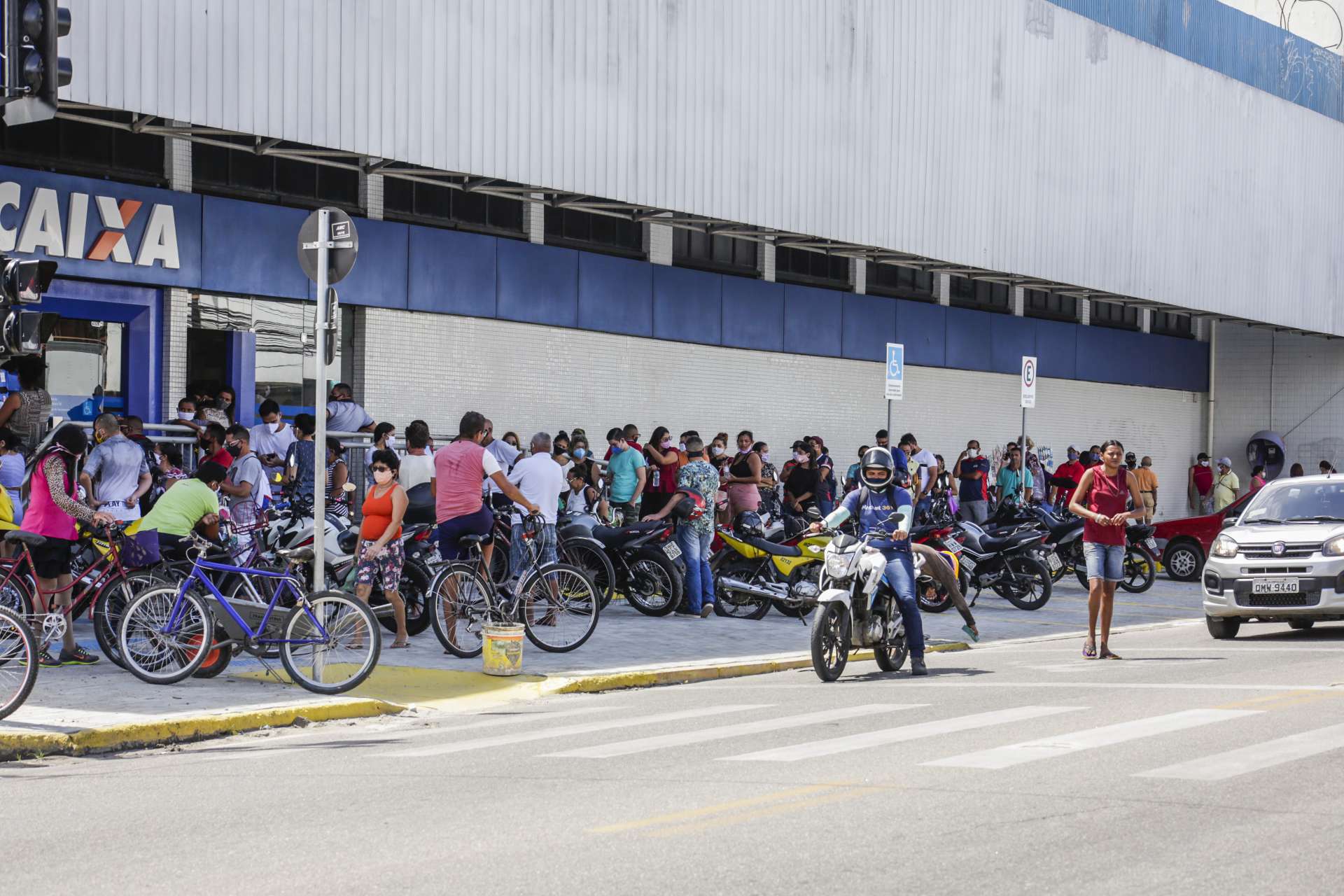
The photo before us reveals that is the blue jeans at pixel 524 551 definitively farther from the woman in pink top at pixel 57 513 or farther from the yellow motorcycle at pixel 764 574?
the woman in pink top at pixel 57 513

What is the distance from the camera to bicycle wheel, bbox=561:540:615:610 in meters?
17.7

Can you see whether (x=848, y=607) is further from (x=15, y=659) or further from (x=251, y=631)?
(x=15, y=659)

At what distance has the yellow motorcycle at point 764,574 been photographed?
712 inches

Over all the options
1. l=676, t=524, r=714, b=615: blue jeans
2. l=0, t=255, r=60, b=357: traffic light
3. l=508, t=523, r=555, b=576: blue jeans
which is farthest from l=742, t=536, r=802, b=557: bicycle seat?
l=0, t=255, r=60, b=357: traffic light

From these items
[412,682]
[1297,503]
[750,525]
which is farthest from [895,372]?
[412,682]

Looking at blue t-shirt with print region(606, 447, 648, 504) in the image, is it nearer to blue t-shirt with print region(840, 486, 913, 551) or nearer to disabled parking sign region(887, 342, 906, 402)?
disabled parking sign region(887, 342, 906, 402)

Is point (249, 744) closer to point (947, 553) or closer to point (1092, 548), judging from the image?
point (1092, 548)

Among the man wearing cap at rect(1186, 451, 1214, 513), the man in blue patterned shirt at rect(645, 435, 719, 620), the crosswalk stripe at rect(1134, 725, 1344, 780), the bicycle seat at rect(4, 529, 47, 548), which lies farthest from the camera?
the man wearing cap at rect(1186, 451, 1214, 513)

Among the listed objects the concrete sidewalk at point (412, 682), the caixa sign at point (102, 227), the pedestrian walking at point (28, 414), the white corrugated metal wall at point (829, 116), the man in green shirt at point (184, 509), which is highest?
the white corrugated metal wall at point (829, 116)

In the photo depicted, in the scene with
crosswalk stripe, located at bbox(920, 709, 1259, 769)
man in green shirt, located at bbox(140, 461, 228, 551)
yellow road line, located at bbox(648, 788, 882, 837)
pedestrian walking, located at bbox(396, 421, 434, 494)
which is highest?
pedestrian walking, located at bbox(396, 421, 434, 494)

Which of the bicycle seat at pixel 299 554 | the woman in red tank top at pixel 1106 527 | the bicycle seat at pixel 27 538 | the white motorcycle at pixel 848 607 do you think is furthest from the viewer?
the woman in red tank top at pixel 1106 527

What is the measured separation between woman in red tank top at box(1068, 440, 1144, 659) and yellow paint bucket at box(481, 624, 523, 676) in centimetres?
521

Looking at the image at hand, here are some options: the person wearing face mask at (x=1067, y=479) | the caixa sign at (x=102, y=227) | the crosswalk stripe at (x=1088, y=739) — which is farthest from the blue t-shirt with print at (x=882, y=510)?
the person wearing face mask at (x=1067, y=479)

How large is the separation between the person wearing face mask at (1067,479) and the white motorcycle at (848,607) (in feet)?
35.5
